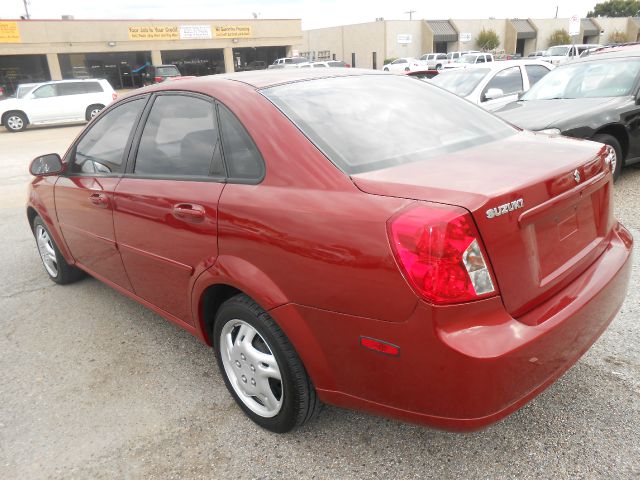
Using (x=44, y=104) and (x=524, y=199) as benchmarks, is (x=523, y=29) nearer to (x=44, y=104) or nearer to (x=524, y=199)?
(x=44, y=104)

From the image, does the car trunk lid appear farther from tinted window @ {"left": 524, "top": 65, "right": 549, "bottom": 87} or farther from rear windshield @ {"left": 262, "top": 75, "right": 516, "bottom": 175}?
tinted window @ {"left": 524, "top": 65, "right": 549, "bottom": 87}

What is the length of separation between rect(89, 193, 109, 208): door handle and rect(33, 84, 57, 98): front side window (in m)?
18.7

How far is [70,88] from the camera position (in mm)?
19219

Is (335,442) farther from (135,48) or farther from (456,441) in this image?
(135,48)

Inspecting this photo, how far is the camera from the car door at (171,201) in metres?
2.46

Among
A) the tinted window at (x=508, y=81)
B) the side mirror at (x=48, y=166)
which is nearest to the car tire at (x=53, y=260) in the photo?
the side mirror at (x=48, y=166)

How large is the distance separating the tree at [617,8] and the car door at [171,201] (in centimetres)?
9142

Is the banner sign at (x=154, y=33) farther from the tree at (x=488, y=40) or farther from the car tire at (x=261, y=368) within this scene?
the car tire at (x=261, y=368)

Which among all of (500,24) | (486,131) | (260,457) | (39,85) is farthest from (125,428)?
(500,24)

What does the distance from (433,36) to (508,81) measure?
164 ft

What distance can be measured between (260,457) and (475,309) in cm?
125

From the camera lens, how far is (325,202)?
1.94 meters

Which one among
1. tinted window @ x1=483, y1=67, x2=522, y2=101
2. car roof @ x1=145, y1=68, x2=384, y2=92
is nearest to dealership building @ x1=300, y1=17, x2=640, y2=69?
tinted window @ x1=483, y1=67, x2=522, y2=101

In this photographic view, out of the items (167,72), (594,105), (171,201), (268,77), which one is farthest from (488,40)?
(171,201)
